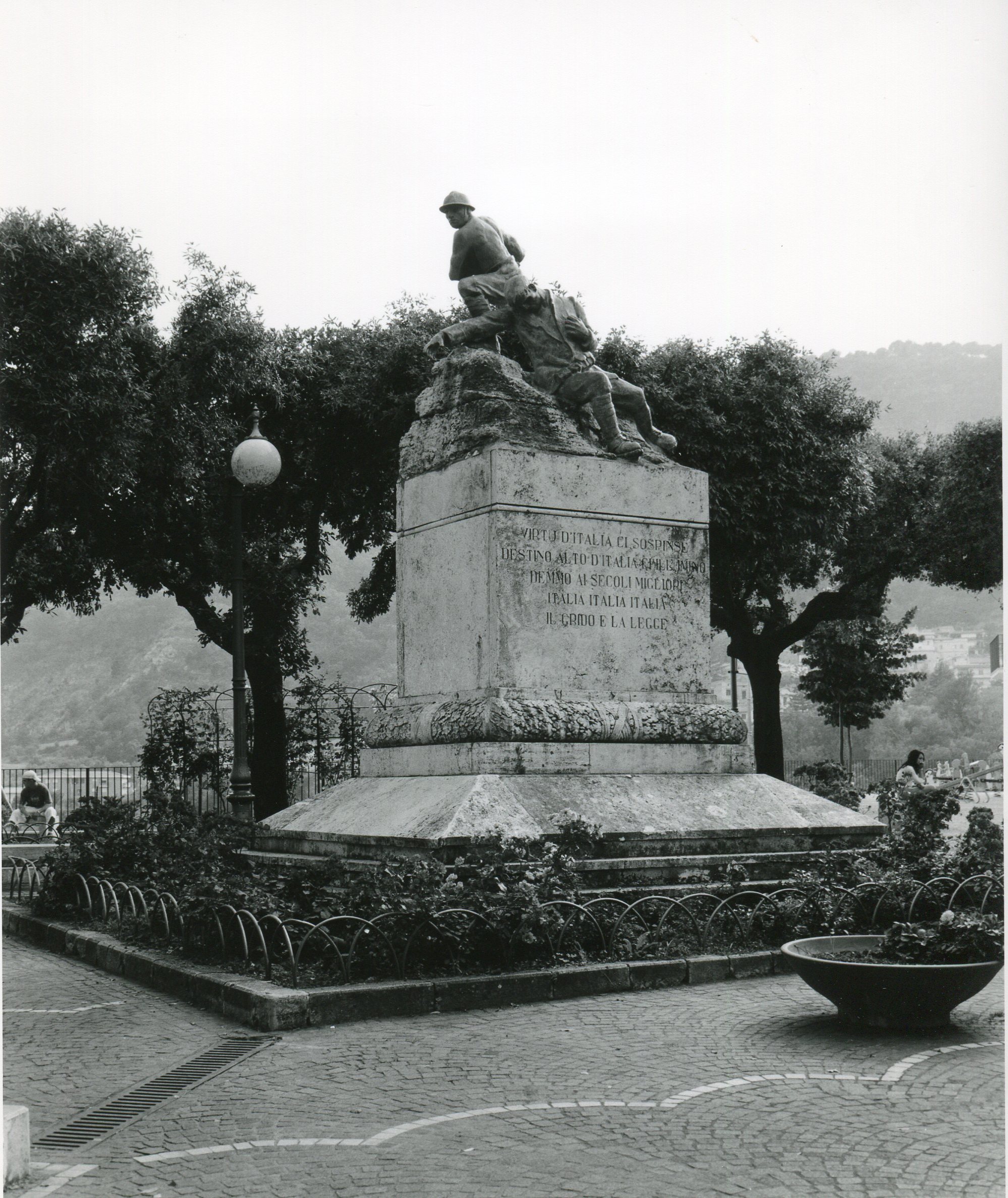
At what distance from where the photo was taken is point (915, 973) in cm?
624

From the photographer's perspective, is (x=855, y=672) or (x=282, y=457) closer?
(x=282, y=457)

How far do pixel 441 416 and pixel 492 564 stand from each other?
184 cm

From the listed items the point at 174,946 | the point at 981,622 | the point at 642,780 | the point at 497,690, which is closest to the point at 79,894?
the point at 174,946

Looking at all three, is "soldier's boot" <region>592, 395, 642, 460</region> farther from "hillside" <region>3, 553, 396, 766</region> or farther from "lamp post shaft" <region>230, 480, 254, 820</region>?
"hillside" <region>3, 553, 396, 766</region>

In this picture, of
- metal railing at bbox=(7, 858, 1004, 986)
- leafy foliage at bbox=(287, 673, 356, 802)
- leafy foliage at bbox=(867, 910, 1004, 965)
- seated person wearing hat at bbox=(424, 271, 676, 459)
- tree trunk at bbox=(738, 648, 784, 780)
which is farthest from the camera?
tree trunk at bbox=(738, 648, 784, 780)

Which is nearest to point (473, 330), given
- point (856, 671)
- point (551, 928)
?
point (551, 928)

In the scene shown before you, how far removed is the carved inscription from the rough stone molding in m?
0.69

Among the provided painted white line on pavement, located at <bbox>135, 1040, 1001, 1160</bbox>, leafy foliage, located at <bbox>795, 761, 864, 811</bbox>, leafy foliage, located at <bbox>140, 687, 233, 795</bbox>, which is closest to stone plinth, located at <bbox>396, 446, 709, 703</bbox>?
painted white line on pavement, located at <bbox>135, 1040, 1001, 1160</bbox>

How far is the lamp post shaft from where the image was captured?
1384 cm

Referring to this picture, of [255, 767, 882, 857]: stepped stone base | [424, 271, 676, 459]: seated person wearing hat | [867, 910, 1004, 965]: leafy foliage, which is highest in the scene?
[424, 271, 676, 459]: seated person wearing hat

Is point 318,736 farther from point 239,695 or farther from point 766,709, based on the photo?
point 766,709

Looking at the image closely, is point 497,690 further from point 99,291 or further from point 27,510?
point 27,510

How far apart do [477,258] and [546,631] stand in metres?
3.61

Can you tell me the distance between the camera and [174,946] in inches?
349
